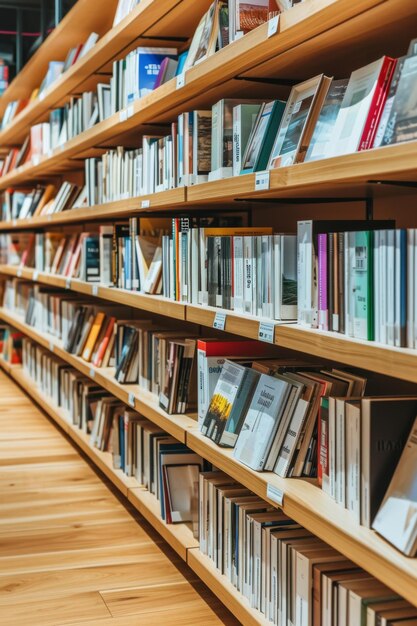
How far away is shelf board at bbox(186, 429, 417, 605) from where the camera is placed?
1621 millimetres

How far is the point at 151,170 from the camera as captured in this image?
138 inches

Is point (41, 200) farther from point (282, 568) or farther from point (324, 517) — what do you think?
point (324, 517)

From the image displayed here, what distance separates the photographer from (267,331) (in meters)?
2.27

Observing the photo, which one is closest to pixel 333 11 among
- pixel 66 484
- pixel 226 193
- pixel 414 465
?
pixel 226 193

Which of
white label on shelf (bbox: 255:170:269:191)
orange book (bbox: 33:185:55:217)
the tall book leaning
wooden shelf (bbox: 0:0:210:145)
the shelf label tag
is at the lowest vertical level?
the shelf label tag

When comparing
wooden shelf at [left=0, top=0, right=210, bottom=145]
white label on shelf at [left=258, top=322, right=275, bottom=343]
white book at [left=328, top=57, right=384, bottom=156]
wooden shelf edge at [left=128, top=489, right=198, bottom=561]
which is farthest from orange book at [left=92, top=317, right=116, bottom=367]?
white book at [left=328, top=57, right=384, bottom=156]

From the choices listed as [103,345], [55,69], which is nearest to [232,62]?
[103,345]

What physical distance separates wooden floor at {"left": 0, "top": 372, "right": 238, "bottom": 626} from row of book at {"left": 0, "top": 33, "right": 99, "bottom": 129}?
217cm

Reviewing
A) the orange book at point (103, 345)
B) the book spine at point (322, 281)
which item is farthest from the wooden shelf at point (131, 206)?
the book spine at point (322, 281)

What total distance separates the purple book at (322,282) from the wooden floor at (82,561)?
45.0 inches

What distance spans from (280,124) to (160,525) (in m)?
1.59

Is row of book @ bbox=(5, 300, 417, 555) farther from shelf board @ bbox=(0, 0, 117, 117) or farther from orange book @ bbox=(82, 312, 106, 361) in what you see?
shelf board @ bbox=(0, 0, 117, 117)

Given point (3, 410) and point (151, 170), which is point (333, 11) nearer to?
point (151, 170)

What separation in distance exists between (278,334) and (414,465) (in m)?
0.56
